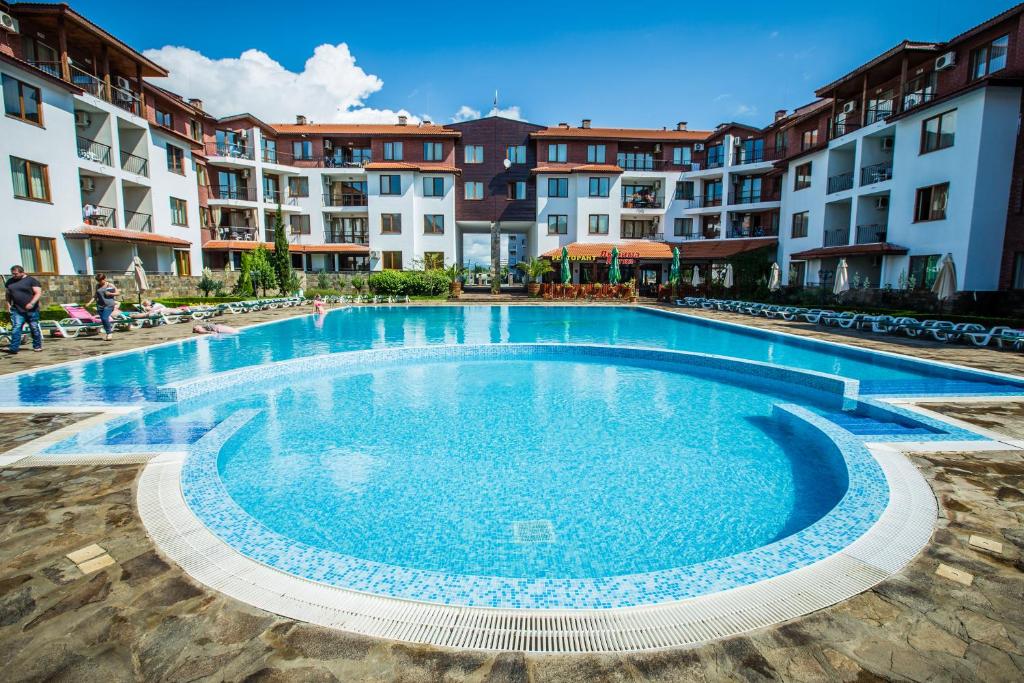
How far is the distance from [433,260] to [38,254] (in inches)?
777

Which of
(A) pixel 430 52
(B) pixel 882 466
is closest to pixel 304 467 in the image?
(B) pixel 882 466

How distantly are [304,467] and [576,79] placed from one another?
2306cm

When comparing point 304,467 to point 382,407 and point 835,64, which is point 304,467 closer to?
point 382,407

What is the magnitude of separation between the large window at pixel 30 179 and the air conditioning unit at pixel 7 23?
15.3ft

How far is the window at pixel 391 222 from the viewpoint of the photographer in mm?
35281

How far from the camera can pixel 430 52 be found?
26078 millimetres

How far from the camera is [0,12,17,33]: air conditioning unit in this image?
58.9 ft

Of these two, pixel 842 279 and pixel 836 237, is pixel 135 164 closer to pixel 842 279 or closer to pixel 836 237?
pixel 842 279

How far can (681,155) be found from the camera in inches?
1535

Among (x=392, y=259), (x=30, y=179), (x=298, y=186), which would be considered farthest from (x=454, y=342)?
(x=298, y=186)

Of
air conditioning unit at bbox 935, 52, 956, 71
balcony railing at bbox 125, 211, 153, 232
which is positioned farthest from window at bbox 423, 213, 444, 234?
air conditioning unit at bbox 935, 52, 956, 71

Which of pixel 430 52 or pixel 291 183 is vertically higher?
pixel 430 52

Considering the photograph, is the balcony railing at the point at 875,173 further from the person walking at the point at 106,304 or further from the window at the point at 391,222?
the person walking at the point at 106,304

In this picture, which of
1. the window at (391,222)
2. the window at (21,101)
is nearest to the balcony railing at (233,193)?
the window at (391,222)
